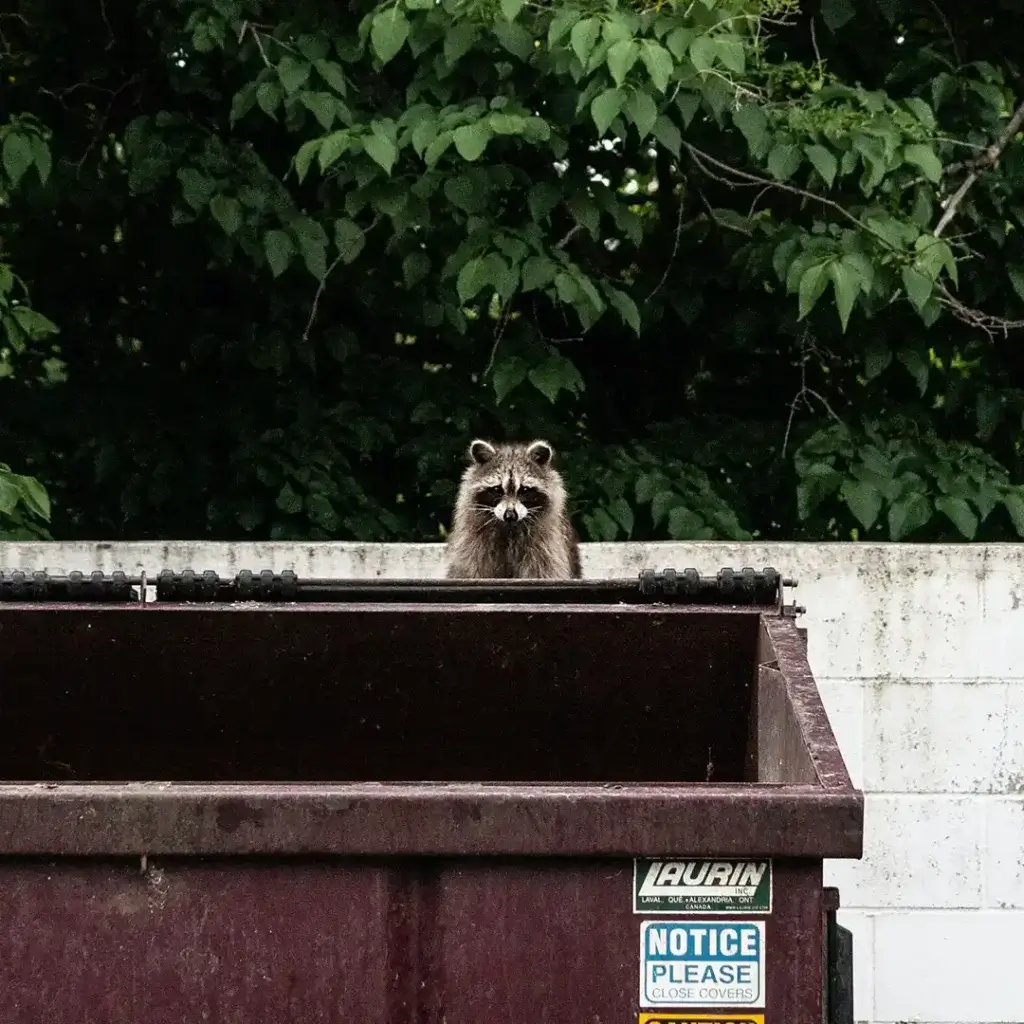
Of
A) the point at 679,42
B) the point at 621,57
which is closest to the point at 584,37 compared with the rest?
the point at 621,57

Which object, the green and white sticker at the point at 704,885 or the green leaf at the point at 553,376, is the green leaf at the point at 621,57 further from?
the green and white sticker at the point at 704,885

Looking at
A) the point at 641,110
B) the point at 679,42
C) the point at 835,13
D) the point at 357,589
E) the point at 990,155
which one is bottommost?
the point at 357,589

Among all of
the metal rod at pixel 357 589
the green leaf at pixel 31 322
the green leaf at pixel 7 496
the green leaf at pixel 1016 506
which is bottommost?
the metal rod at pixel 357 589

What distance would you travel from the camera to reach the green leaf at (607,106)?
15.2 ft

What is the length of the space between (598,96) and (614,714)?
6.72 feet

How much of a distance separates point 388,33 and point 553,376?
132cm

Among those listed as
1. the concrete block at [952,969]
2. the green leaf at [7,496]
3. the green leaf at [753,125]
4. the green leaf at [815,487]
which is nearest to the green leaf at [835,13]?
the green leaf at [753,125]

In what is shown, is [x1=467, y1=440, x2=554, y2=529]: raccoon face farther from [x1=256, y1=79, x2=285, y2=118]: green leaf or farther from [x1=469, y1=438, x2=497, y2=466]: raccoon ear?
[x1=256, y1=79, x2=285, y2=118]: green leaf

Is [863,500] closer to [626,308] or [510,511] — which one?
[626,308]

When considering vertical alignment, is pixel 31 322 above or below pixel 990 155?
below

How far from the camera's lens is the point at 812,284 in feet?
16.6

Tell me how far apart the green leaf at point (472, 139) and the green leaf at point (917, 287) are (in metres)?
1.39

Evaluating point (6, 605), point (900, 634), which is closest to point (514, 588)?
point (6, 605)

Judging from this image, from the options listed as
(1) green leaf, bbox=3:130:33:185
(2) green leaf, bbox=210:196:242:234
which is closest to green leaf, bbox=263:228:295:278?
(2) green leaf, bbox=210:196:242:234
